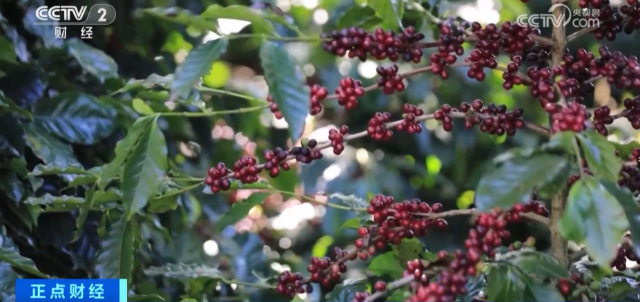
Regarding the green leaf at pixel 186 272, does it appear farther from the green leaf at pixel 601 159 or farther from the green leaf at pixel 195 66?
the green leaf at pixel 601 159

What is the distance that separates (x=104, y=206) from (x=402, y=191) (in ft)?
2.41

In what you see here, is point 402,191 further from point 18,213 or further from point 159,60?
point 18,213

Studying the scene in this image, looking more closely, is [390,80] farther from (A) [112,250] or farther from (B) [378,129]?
(A) [112,250]

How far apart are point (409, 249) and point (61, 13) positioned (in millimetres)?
583

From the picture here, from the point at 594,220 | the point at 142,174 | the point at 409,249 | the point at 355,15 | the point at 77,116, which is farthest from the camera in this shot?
the point at 77,116

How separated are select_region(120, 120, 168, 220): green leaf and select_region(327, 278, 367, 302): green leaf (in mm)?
185

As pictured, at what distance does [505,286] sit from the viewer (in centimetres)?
44

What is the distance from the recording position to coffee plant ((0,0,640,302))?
434mm

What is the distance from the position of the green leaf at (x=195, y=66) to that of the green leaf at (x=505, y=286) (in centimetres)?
22

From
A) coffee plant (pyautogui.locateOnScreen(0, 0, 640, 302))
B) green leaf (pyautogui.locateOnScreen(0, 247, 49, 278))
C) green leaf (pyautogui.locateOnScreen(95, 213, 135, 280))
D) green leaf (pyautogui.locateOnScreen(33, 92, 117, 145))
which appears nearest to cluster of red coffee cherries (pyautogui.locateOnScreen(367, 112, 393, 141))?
coffee plant (pyautogui.locateOnScreen(0, 0, 640, 302))

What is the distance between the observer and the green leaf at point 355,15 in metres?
0.71

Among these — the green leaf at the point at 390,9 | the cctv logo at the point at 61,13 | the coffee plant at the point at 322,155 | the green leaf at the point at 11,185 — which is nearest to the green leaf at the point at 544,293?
the coffee plant at the point at 322,155

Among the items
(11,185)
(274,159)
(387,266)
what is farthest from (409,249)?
(11,185)

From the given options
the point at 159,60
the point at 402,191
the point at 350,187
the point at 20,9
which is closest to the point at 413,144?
the point at 402,191
